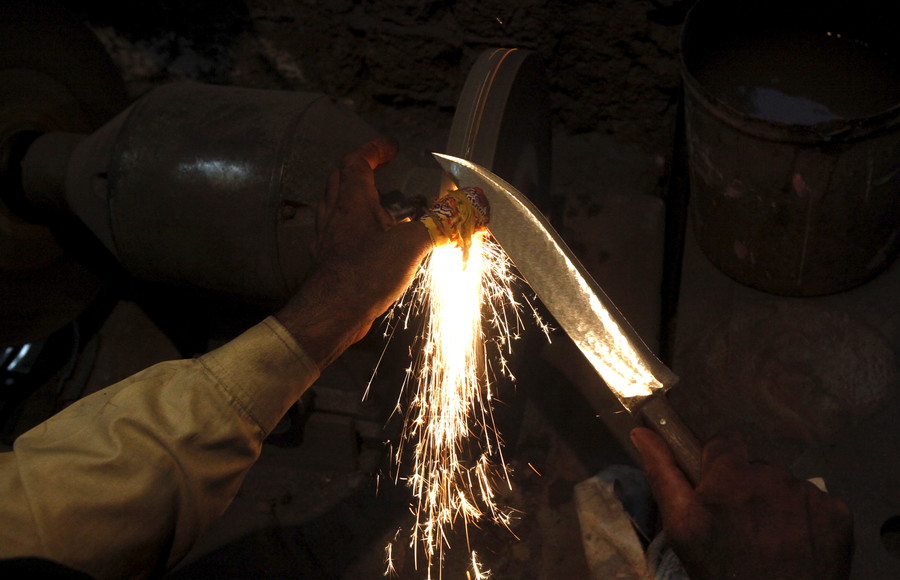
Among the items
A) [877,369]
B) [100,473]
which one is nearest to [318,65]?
[100,473]

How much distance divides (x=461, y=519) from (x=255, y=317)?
130 cm

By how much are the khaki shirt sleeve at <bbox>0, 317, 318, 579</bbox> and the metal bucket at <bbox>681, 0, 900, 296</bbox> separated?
167 centimetres

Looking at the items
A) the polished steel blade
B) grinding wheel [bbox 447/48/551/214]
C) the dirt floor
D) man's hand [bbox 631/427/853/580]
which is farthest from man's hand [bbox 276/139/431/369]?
the dirt floor

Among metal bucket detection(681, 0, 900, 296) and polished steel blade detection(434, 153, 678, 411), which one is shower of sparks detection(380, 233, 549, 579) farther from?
metal bucket detection(681, 0, 900, 296)

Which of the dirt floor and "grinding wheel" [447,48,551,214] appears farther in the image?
the dirt floor

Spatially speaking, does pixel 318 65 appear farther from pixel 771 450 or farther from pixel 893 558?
pixel 893 558

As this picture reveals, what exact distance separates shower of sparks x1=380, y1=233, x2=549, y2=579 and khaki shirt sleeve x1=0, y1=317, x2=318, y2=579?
719mm

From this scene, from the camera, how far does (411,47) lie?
332cm

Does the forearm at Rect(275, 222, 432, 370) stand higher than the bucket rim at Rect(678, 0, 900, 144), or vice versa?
the bucket rim at Rect(678, 0, 900, 144)

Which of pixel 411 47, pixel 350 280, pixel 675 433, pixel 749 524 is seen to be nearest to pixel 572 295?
pixel 675 433

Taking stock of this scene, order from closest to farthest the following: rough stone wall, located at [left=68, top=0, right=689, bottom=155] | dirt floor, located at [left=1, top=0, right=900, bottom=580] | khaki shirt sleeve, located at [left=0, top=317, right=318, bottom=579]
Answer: khaki shirt sleeve, located at [left=0, top=317, right=318, bottom=579] → dirt floor, located at [left=1, top=0, right=900, bottom=580] → rough stone wall, located at [left=68, top=0, right=689, bottom=155]

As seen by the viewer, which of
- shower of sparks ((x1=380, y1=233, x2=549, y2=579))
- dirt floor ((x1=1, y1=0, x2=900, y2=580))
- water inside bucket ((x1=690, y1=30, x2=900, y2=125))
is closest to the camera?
shower of sparks ((x1=380, y1=233, x2=549, y2=579))

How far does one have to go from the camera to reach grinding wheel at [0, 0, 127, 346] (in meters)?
2.77

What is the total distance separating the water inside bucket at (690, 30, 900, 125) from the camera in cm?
249
